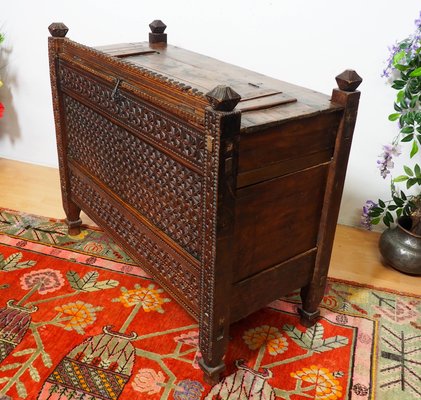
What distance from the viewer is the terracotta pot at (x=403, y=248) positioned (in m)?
2.30

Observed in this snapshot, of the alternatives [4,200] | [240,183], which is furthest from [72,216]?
[240,183]

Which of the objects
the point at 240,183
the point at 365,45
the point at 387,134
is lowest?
the point at 387,134

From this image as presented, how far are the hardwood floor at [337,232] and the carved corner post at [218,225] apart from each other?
0.87m

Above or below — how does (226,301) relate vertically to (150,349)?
above

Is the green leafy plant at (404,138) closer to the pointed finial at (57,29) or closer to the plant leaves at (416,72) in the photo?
the plant leaves at (416,72)

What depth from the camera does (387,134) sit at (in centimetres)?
249

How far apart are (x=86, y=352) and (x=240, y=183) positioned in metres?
0.85

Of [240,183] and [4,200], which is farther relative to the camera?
[4,200]

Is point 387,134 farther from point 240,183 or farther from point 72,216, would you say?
point 72,216

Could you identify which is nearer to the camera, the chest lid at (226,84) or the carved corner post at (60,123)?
the chest lid at (226,84)

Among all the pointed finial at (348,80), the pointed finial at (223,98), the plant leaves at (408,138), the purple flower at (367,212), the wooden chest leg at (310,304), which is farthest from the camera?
the purple flower at (367,212)

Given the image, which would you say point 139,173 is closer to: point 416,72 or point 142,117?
point 142,117

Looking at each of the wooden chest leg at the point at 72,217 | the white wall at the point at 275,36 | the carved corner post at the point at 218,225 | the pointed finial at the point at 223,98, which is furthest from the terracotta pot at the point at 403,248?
the wooden chest leg at the point at 72,217

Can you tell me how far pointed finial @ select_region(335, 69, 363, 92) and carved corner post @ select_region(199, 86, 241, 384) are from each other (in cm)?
42
